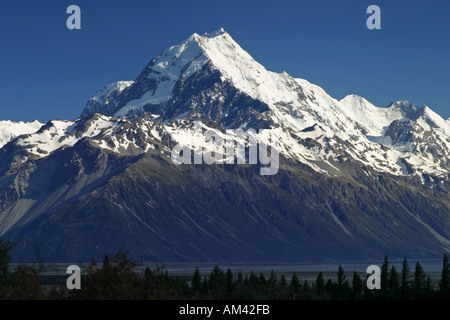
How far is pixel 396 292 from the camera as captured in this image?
639 ft
